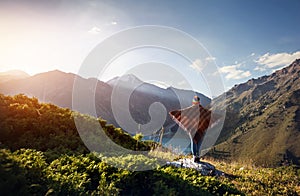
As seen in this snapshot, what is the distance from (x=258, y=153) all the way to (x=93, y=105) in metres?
187

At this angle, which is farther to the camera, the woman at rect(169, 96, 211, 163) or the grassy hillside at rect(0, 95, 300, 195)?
the woman at rect(169, 96, 211, 163)

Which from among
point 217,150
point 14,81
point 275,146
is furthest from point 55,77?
point 275,146

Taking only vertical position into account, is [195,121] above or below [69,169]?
above

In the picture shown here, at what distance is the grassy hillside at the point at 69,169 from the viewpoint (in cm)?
492

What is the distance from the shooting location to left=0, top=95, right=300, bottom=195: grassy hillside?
492cm

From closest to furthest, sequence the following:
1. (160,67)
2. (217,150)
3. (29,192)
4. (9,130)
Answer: (29,192)
(9,130)
(160,67)
(217,150)

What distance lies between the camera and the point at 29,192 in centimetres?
450

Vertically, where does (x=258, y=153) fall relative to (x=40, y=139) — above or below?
below

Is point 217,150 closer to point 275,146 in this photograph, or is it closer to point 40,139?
point 275,146

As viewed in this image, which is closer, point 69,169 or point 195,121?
point 69,169

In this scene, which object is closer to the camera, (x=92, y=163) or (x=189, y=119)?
(x=92, y=163)

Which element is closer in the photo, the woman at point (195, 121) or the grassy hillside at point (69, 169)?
the grassy hillside at point (69, 169)

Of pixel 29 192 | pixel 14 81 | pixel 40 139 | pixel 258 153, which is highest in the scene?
pixel 14 81

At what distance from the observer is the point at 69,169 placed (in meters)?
6.40
